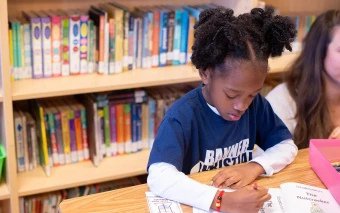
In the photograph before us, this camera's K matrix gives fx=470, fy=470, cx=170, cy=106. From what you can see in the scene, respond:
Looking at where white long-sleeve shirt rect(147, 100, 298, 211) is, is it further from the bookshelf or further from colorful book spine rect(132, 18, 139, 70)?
colorful book spine rect(132, 18, 139, 70)

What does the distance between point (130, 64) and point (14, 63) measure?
1.59 ft

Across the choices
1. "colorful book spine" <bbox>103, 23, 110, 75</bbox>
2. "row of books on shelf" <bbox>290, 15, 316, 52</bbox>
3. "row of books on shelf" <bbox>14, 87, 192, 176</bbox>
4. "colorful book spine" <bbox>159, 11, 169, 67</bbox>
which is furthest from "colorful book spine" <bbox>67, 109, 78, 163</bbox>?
"row of books on shelf" <bbox>290, 15, 316, 52</bbox>

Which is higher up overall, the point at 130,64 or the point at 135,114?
the point at 130,64

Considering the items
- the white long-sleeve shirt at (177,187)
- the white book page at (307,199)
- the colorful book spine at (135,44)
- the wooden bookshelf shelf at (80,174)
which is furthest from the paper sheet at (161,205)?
the colorful book spine at (135,44)

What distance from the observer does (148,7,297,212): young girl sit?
110cm

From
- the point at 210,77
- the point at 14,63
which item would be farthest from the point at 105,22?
the point at 210,77

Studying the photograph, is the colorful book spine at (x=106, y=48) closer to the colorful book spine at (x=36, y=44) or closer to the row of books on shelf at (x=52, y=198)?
the colorful book spine at (x=36, y=44)

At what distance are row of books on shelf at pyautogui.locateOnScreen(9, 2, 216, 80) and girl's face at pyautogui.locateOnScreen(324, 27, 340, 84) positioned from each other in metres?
0.63

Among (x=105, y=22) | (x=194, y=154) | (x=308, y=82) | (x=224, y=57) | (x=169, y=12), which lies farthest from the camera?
(x=169, y=12)

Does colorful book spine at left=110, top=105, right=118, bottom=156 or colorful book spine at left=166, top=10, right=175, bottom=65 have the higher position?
colorful book spine at left=166, top=10, right=175, bottom=65

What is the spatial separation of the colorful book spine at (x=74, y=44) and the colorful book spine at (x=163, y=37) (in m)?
0.37

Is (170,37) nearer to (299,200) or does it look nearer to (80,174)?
(80,174)

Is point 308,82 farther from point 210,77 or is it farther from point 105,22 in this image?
point 105,22

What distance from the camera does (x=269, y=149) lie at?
138 centimetres
